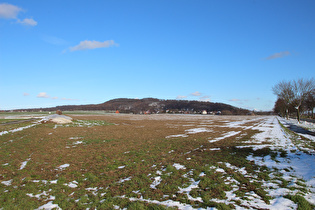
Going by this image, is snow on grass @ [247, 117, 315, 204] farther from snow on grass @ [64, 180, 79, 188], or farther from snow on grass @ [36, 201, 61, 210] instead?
snow on grass @ [64, 180, 79, 188]

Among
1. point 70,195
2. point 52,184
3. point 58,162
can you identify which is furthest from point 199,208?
point 58,162

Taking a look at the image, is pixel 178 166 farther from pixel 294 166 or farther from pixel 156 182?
pixel 294 166

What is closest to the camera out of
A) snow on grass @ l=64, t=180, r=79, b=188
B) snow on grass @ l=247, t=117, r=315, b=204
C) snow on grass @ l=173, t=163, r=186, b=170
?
snow on grass @ l=247, t=117, r=315, b=204

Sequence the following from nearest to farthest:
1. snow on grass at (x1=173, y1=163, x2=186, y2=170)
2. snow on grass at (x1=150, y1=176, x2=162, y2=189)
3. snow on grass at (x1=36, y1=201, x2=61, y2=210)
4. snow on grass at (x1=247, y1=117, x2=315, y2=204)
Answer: snow on grass at (x1=36, y1=201, x2=61, y2=210), snow on grass at (x1=247, y1=117, x2=315, y2=204), snow on grass at (x1=150, y1=176, x2=162, y2=189), snow on grass at (x1=173, y1=163, x2=186, y2=170)

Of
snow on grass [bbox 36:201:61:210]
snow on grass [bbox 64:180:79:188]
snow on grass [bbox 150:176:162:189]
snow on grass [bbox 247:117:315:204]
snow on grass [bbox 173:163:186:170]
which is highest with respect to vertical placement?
→ snow on grass [bbox 247:117:315:204]

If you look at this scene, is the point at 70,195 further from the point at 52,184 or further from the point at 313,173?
the point at 313,173

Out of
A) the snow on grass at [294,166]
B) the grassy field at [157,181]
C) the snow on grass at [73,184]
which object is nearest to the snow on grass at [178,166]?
the grassy field at [157,181]

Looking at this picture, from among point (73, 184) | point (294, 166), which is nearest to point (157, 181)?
point (73, 184)

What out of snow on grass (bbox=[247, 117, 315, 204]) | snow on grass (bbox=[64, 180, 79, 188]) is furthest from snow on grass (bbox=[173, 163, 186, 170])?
snow on grass (bbox=[64, 180, 79, 188])

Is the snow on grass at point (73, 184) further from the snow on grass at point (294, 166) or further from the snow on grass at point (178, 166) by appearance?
the snow on grass at point (294, 166)

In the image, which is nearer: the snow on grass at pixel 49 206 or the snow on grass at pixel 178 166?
the snow on grass at pixel 49 206

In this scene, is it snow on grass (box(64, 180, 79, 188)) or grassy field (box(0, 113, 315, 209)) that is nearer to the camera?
grassy field (box(0, 113, 315, 209))

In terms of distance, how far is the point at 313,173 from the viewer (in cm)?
754

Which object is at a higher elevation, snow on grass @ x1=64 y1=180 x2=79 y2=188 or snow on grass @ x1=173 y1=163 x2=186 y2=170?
snow on grass @ x1=173 y1=163 x2=186 y2=170
